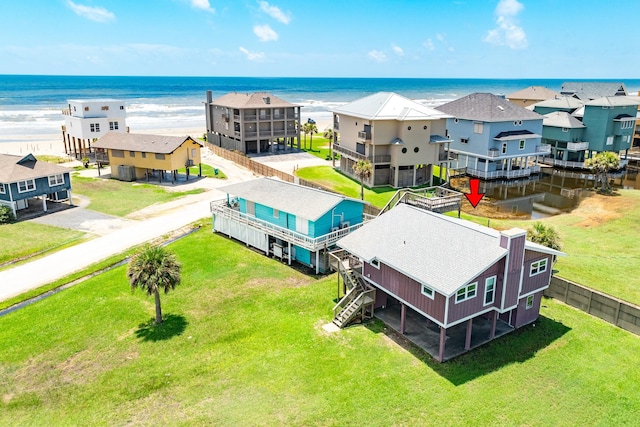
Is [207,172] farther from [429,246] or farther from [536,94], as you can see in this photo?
[536,94]

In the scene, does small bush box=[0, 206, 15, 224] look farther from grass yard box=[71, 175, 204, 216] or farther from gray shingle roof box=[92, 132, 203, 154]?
gray shingle roof box=[92, 132, 203, 154]

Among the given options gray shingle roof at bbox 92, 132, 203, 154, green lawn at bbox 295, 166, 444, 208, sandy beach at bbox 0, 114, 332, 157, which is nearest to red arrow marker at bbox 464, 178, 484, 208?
green lawn at bbox 295, 166, 444, 208

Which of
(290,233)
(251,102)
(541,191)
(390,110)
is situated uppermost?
(251,102)

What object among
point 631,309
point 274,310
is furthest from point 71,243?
point 631,309

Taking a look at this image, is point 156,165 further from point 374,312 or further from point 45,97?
point 45,97

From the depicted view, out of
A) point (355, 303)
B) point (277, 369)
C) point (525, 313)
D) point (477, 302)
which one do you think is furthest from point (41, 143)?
point (525, 313)

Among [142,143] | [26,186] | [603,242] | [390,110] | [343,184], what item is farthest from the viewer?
[142,143]
